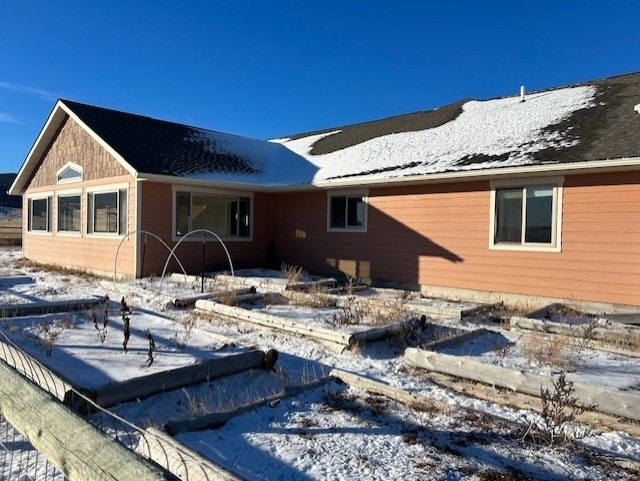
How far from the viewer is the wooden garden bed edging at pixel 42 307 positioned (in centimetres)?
Result: 771

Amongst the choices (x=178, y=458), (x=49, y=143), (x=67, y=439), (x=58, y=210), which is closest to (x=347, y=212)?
(x=58, y=210)

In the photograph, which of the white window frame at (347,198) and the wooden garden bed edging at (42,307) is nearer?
the wooden garden bed edging at (42,307)

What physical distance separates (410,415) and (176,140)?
1360 cm

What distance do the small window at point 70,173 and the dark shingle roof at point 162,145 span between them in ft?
5.93

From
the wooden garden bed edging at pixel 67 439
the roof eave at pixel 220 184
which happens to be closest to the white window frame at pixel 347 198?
the roof eave at pixel 220 184

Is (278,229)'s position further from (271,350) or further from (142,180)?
(271,350)

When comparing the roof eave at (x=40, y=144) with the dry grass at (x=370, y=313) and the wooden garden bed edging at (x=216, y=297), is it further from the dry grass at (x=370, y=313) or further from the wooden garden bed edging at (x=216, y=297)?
the dry grass at (x=370, y=313)

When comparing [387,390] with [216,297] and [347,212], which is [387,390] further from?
[347,212]

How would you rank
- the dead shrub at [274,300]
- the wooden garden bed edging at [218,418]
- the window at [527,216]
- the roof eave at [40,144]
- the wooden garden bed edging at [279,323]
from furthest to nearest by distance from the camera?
the roof eave at [40,144], the window at [527,216], the dead shrub at [274,300], the wooden garden bed edging at [279,323], the wooden garden bed edging at [218,418]

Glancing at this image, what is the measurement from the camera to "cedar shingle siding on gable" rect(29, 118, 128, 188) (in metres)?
13.7

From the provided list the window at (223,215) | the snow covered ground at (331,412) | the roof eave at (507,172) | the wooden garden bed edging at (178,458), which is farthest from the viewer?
the window at (223,215)

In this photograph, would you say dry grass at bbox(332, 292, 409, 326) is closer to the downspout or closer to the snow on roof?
the snow on roof

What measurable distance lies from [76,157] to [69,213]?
6.54ft

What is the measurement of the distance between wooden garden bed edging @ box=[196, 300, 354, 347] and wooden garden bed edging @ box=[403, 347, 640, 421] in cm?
93
